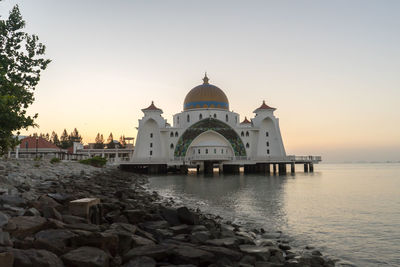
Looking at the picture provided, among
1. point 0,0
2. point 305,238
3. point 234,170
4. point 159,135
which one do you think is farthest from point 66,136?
point 305,238

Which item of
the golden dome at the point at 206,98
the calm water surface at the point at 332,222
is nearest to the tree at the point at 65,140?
the golden dome at the point at 206,98

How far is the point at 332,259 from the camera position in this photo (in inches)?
285

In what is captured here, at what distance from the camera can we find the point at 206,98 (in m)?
57.3

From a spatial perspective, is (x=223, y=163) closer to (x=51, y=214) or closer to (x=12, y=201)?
(x=12, y=201)

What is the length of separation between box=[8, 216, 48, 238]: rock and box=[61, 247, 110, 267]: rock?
1.16 m

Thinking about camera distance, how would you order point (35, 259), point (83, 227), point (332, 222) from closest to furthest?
1. point (35, 259)
2. point (83, 227)
3. point (332, 222)

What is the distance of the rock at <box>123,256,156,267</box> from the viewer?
469cm

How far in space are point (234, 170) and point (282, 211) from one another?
128 feet

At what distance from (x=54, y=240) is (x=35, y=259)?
936 millimetres

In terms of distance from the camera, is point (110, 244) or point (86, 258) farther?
point (110, 244)

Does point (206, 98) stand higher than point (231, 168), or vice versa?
point (206, 98)

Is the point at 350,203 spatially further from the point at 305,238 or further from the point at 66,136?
the point at 66,136

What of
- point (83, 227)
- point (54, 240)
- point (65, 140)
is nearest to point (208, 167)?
point (83, 227)

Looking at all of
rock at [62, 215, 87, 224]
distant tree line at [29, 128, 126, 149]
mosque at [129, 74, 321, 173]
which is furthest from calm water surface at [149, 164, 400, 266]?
distant tree line at [29, 128, 126, 149]
